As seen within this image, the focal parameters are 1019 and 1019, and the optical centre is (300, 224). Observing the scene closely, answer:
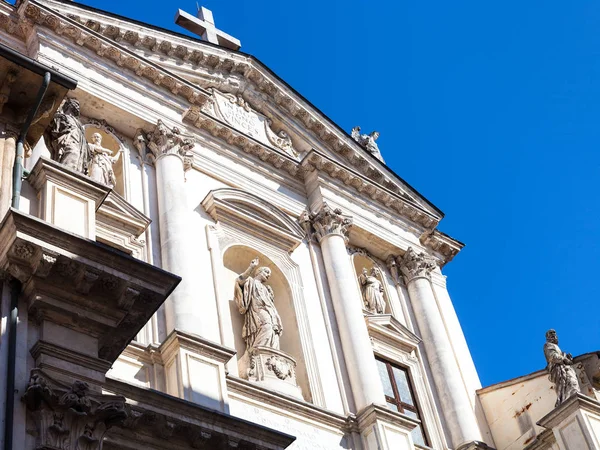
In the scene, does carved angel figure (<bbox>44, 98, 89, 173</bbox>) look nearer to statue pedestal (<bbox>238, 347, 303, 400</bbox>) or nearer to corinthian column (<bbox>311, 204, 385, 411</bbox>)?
statue pedestal (<bbox>238, 347, 303, 400</bbox>)

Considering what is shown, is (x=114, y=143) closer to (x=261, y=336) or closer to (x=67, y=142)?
(x=261, y=336)

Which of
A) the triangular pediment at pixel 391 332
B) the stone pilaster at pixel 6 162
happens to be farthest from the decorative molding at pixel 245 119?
the stone pilaster at pixel 6 162

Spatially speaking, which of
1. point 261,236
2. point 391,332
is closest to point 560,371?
point 391,332

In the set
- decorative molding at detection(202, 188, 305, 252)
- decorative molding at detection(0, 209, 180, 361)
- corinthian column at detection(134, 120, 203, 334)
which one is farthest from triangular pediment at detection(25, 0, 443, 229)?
decorative molding at detection(0, 209, 180, 361)

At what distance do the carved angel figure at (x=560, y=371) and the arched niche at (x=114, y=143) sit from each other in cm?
826

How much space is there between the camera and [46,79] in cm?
1111

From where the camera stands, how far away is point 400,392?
18859 millimetres

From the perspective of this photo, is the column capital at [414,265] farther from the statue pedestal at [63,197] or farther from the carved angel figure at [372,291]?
the statue pedestal at [63,197]

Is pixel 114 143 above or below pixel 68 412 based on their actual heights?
above

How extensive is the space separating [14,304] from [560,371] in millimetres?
11603

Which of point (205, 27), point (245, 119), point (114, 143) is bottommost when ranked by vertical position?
point (114, 143)

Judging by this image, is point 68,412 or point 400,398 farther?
point 400,398

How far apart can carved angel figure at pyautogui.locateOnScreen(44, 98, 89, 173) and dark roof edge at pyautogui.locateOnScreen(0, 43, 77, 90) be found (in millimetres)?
1051

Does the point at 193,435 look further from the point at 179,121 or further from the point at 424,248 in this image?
the point at 424,248
